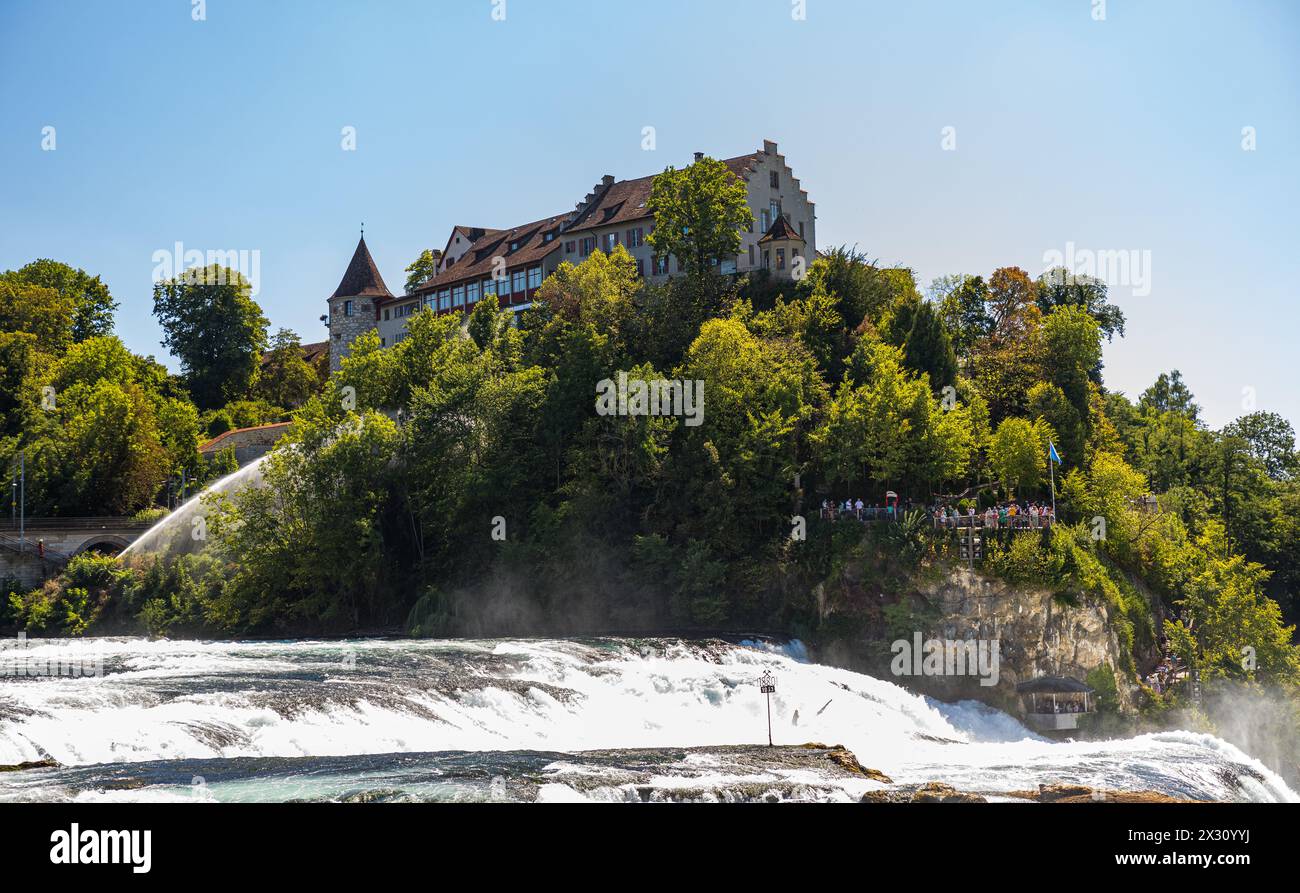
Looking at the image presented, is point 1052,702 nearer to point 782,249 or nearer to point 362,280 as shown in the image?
point 782,249

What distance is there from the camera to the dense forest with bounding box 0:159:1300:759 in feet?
184

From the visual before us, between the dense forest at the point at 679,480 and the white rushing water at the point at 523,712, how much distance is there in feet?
33.7

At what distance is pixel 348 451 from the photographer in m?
62.1

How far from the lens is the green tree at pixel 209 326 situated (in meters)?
112

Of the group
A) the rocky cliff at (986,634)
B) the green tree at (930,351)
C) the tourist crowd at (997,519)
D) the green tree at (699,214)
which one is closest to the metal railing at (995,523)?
the tourist crowd at (997,519)

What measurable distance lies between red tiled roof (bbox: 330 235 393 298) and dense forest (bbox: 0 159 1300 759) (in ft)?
95.8

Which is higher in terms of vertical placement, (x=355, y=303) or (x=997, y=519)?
(x=355, y=303)

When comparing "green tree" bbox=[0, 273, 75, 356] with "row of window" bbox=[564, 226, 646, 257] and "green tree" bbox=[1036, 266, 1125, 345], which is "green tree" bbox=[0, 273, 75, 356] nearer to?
"row of window" bbox=[564, 226, 646, 257]

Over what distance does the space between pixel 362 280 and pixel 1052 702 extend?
7525 centimetres

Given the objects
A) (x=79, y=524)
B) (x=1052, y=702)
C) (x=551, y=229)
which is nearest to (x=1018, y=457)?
(x=1052, y=702)

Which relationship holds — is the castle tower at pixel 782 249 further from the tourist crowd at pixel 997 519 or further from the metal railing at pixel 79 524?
the metal railing at pixel 79 524

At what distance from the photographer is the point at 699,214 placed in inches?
2940
